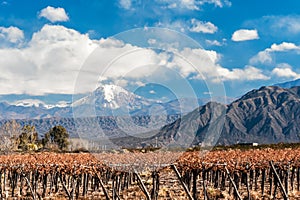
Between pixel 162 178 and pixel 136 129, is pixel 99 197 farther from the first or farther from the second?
pixel 162 178

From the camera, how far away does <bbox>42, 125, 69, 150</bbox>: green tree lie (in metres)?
115

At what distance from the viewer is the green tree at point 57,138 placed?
378 ft

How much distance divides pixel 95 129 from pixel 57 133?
10206cm

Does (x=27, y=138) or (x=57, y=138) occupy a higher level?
(x=57, y=138)

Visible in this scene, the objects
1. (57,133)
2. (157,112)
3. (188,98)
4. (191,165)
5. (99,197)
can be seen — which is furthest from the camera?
(57,133)

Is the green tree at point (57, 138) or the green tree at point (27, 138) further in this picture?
the green tree at point (57, 138)

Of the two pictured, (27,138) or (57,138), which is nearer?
(27,138)

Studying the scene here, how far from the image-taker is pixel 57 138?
380 ft

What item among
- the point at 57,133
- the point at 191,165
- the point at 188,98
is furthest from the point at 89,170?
the point at 57,133

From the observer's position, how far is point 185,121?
19.8 metres

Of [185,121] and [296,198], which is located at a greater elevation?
[185,121]

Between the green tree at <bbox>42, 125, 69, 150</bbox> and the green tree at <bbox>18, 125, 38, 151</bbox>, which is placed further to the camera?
the green tree at <bbox>42, 125, 69, 150</bbox>

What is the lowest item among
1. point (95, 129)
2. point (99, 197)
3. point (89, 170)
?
point (99, 197)

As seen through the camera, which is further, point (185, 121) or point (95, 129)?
point (185, 121)
